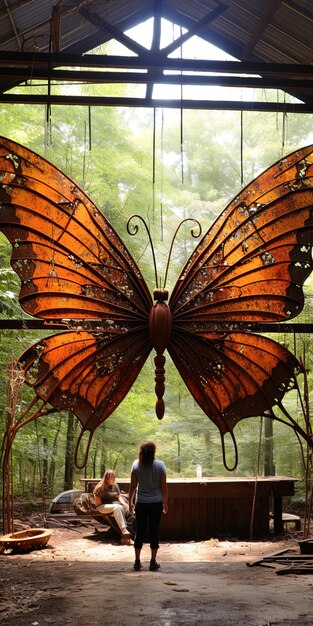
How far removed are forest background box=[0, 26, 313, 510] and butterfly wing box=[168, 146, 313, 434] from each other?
3.37 meters

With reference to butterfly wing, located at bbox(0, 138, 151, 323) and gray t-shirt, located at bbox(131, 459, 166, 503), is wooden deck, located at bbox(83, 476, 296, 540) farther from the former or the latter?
butterfly wing, located at bbox(0, 138, 151, 323)

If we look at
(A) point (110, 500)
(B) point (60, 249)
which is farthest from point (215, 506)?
(B) point (60, 249)

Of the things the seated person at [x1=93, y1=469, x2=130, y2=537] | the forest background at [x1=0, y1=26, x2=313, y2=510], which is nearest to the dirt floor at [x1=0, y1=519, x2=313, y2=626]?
the seated person at [x1=93, y1=469, x2=130, y2=537]

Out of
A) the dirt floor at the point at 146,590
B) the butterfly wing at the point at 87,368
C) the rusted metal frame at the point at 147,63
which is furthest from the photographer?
the rusted metal frame at the point at 147,63

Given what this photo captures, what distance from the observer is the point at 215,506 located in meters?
8.64

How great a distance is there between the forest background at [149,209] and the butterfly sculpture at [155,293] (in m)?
2.90

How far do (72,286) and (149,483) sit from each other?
5.69 ft

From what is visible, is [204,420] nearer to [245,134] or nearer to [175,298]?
[245,134]

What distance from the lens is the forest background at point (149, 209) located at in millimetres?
10789

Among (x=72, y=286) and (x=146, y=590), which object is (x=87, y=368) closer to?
(x=72, y=286)

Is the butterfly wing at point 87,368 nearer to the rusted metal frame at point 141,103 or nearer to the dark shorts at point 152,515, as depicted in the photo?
Result: the dark shorts at point 152,515

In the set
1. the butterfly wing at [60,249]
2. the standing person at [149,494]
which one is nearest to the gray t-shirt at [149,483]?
the standing person at [149,494]

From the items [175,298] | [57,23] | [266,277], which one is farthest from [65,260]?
[57,23]

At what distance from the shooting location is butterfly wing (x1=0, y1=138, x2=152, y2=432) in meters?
5.37
